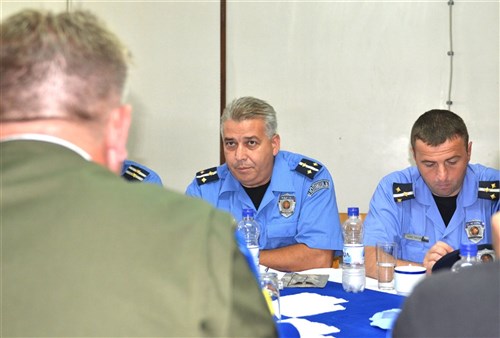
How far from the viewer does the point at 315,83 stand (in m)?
4.35

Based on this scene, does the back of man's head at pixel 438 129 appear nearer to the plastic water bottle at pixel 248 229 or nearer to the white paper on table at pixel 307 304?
the plastic water bottle at pixel 248 229

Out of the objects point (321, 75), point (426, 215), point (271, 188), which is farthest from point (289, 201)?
point (321, 75)

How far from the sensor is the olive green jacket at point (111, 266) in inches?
34.4

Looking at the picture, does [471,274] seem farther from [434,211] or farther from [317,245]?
[434,211]

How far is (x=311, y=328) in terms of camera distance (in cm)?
185

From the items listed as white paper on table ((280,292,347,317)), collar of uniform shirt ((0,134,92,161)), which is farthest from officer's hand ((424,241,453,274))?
collar of uniform shirt ((0,134,92,161))

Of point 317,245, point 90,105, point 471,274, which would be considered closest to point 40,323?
point 90,105

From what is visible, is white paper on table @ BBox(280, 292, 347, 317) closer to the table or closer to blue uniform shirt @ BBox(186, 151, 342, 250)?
the table

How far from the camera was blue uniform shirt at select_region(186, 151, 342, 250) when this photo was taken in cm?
314

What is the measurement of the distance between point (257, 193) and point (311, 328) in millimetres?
1549

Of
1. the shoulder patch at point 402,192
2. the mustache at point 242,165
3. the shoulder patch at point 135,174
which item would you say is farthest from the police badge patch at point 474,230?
the shoulder patch at point 135,174

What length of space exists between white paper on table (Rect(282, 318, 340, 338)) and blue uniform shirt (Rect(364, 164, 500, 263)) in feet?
4.07

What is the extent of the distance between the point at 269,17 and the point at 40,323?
3.70 m

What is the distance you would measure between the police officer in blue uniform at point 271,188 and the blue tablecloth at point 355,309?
0.66 meters
